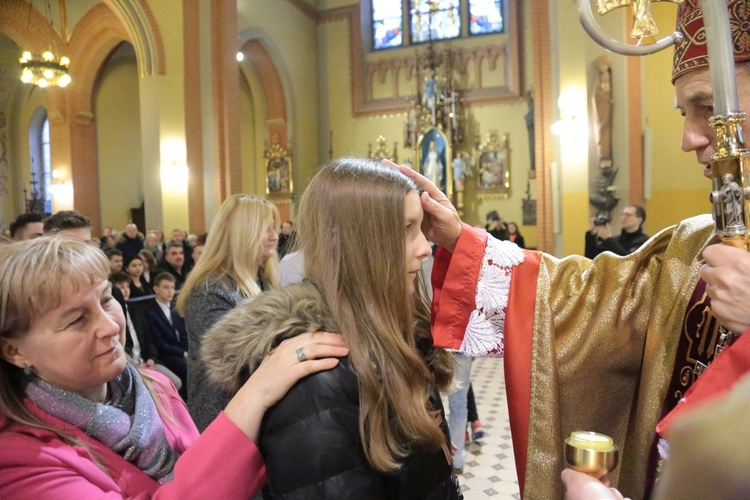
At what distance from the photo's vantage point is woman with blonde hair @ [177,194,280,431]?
234 centimetres

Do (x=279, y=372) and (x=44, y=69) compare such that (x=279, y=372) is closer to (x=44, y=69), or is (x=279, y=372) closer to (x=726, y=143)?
(x=726, y=143)

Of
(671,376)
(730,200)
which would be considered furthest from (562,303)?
(730,200)

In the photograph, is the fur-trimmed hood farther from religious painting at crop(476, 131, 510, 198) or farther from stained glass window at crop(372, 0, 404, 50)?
stained glass window at crop(372, 0, 404, 50)

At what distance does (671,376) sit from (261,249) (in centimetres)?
191

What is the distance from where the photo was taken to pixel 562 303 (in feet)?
4.82

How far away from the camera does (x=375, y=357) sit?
102 cm

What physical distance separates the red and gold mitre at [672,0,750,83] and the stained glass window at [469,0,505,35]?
47.6ft

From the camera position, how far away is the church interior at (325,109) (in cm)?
897

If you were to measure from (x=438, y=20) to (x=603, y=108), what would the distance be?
7.90 m

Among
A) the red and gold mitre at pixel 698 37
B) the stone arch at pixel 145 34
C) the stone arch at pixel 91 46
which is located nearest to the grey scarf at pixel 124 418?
the red and gold mitre at pixel 698 37

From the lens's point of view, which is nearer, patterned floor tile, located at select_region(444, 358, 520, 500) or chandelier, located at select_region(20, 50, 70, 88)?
patterned floor tile, located at select_region(444, 358, 520, 500)

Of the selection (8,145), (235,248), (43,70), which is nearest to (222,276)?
(235,248)

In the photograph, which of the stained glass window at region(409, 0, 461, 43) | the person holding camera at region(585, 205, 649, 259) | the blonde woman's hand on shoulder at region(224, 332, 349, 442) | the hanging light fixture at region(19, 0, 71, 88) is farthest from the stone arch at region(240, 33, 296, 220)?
the blonde woman's hand on shoulder at region(224, 332, 349, 442)

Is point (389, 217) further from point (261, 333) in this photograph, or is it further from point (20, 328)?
point (20, 328)
